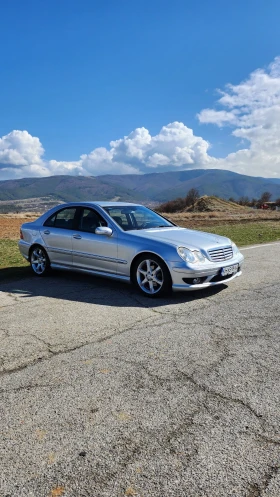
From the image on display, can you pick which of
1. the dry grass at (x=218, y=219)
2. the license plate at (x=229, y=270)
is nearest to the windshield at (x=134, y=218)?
the license plate at (x=229, y=270)

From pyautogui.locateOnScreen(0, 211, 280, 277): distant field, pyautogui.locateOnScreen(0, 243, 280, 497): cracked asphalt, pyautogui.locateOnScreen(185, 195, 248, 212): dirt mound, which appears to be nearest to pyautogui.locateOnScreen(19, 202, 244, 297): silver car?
pyautogui.locateOnScreen(0, 243, 280, 497): cracked asphalt

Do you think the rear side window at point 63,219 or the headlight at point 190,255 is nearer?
the headlight at point 190,255

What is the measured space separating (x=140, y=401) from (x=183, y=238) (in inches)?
144

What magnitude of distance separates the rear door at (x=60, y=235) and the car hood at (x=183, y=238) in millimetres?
1449

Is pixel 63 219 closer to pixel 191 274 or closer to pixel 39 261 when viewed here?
pixel 39 261

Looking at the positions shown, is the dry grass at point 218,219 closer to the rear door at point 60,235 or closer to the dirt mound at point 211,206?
the dirt mound at point 211,206

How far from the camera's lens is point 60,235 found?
Answer: 23.9ft

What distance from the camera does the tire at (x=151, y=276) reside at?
575 centimetres

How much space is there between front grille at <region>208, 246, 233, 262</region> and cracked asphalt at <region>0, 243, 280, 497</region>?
883 mm

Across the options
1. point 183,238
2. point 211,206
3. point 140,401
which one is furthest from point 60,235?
point 211,206

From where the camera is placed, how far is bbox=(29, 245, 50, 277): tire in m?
7.58

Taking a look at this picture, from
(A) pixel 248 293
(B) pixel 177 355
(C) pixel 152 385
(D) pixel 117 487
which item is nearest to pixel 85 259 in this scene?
(A) pixel 248 293

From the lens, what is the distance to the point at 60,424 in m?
2.57

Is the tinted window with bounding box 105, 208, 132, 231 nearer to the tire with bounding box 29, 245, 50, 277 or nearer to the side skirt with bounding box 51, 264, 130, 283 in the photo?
the side skirt with bounding box 51, 264, 130, 283
